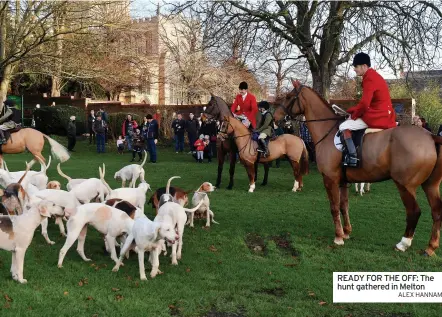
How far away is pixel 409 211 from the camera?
702 cm

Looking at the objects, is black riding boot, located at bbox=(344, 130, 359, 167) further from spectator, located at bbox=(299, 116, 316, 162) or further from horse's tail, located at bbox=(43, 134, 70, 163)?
spectator, located at bbox=(299, 116, 316, 162)

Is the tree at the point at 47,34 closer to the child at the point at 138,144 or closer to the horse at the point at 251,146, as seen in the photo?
the child at the point at 138,144

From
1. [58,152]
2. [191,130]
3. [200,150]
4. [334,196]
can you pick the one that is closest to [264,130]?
[334,196]

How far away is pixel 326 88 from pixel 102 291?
593 inches

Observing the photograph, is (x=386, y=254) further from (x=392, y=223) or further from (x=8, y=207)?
(x=8, y=207)

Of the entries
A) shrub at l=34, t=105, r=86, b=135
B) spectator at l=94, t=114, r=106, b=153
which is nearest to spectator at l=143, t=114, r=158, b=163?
spectator at l=94, t=114, r=106, b=153

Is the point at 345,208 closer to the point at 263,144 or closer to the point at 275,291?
the point at 275,291

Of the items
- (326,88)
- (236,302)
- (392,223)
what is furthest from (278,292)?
(326,88)

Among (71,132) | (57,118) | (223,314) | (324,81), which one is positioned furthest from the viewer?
(57,118)

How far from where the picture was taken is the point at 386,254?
690 cm

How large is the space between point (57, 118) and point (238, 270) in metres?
25.7

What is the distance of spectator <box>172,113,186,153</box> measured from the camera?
23.5 m

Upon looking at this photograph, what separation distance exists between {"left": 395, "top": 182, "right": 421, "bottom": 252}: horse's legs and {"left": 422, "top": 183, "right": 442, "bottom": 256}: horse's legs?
0.25 m

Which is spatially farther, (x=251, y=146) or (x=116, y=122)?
(x=116, y=122)
